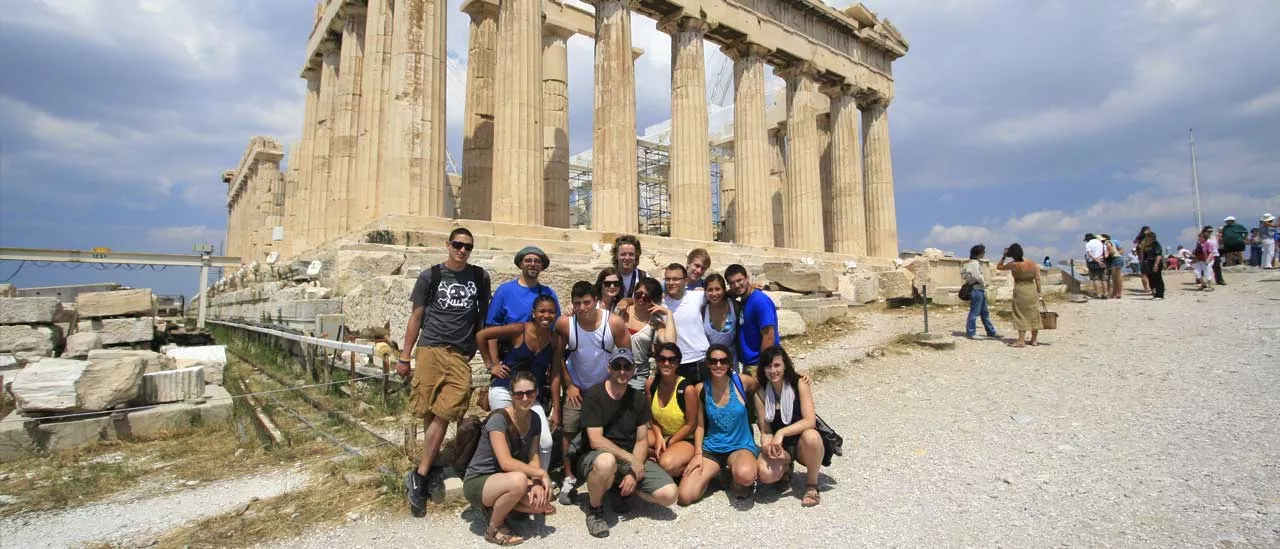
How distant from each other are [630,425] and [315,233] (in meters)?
17.9

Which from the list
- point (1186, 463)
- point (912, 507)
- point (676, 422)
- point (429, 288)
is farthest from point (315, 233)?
point (1186, 463)

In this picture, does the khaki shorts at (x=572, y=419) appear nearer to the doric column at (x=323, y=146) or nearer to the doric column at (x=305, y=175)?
the doric column at (x=323, y=146)

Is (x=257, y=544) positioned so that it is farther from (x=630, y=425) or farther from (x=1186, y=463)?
(x=1186, y=463)

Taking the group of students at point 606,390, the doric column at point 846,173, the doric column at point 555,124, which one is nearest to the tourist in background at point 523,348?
the group of students at point 606,390

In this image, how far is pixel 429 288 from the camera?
188 inches

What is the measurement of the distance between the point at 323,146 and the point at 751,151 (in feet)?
46.6

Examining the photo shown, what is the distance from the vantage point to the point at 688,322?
198 inches

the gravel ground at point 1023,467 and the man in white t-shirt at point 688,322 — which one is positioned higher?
the man in white t-shirt at point 688,322

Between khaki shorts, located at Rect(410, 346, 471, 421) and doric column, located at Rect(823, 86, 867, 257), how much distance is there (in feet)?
71.3

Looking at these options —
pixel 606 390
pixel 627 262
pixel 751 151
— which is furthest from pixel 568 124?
pixel 606 390

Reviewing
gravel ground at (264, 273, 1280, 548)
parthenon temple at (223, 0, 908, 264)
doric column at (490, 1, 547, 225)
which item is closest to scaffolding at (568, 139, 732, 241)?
parthenon temple at (223, 0, 908, 264)

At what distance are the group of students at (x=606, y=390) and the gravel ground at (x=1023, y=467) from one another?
0.30 m

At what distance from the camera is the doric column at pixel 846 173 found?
79.7ft

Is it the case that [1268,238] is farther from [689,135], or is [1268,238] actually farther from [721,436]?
[721,436]
